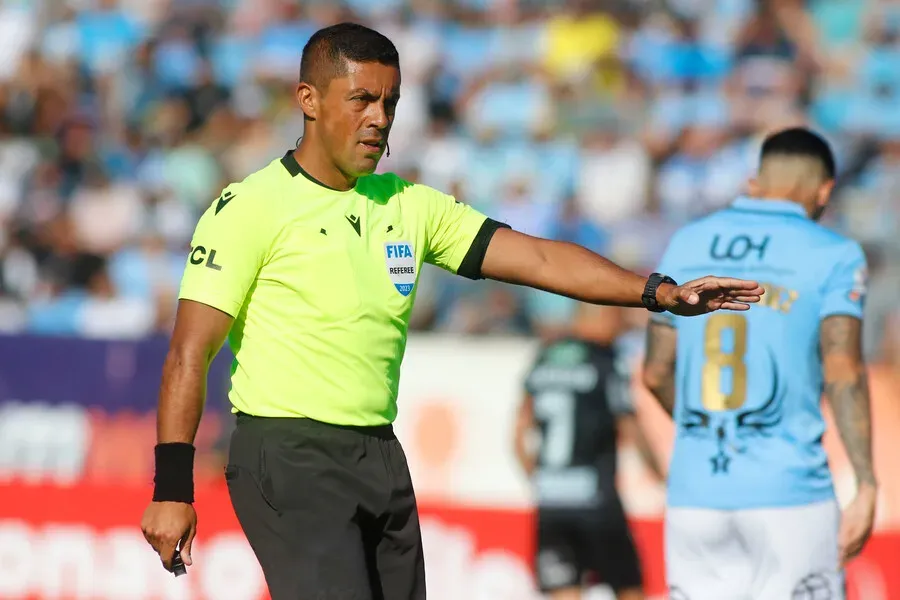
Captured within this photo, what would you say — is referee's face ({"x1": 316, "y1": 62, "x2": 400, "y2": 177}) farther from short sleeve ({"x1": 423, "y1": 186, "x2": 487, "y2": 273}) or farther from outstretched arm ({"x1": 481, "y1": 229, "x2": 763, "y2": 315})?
outstretched arm ({"x1": 481, "y1": 229, "x2": 763, "y2": 315})

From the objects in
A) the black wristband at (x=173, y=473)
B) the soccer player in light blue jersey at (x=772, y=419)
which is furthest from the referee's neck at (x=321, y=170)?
the soccer player in light blue jersey at (x=772, y=419)

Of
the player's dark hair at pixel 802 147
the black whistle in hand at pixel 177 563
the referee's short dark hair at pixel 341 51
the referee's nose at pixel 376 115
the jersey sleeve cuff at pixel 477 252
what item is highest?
the player's dark hair at pixel 802 147

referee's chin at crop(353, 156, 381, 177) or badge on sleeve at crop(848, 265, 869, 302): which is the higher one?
referee's chin at crop(353, 156, 381, 177)

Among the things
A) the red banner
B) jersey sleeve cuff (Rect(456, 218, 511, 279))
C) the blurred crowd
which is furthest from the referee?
the blurred crowd

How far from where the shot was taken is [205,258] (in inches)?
A: 154

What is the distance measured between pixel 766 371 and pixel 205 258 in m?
2.30

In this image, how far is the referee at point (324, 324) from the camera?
153 inches

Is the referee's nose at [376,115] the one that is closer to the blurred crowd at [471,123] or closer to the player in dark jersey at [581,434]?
the player in dark jersey at [581,434]

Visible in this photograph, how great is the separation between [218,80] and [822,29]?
5.85 meters

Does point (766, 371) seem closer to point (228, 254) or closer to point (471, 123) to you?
point (228, 254)

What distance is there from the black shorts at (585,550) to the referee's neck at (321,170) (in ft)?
14.9

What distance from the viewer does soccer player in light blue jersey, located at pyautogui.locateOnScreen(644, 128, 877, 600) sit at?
510 cm

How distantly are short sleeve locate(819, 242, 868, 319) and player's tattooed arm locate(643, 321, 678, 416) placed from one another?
2.06 feet

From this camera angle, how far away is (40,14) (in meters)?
14.6
